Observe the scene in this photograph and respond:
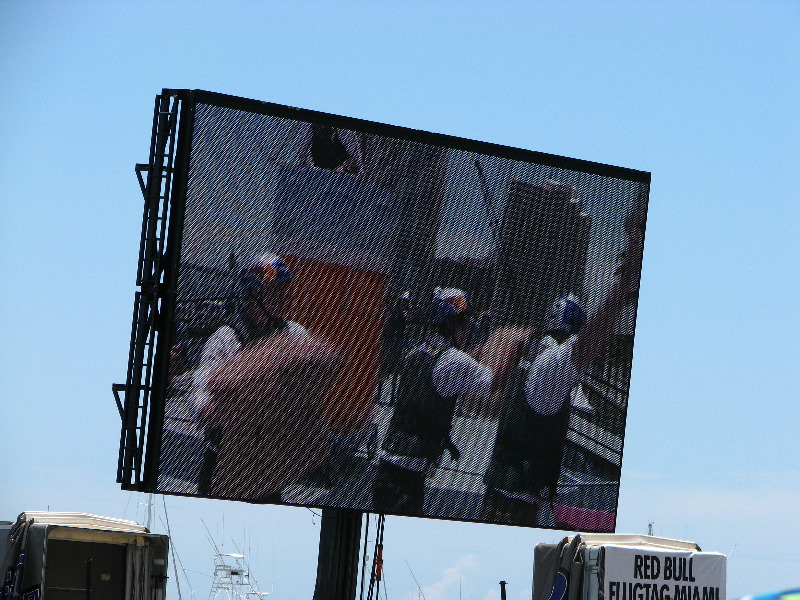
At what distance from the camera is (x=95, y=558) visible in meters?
16.7

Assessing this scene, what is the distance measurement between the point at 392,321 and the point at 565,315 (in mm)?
2637

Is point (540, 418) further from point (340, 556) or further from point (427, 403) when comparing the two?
point (340, 556)

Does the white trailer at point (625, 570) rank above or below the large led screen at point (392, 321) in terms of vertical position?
below

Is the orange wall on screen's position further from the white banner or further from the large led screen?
the white banner

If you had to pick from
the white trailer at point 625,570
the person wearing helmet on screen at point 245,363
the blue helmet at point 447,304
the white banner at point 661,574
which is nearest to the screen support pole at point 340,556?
the person wearing helmet on screen at point 245,363

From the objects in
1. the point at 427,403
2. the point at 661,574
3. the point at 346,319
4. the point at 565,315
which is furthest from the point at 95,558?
the point at 565,315

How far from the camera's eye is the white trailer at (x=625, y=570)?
48.5 ft

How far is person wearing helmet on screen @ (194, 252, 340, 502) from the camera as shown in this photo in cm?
1731

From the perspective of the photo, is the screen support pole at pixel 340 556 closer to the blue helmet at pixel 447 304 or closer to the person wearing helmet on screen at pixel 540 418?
the person wearing helmet on screen at pixel 540 418

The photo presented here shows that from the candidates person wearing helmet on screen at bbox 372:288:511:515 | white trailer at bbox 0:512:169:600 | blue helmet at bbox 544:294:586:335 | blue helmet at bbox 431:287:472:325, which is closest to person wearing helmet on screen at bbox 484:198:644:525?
blue helmet at bbox 544:294:586:335

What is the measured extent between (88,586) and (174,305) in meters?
Answer: 3.57

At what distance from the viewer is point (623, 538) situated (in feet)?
51.4

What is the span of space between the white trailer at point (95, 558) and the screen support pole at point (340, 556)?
2.81 meters

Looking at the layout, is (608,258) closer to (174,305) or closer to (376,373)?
(376,373)
